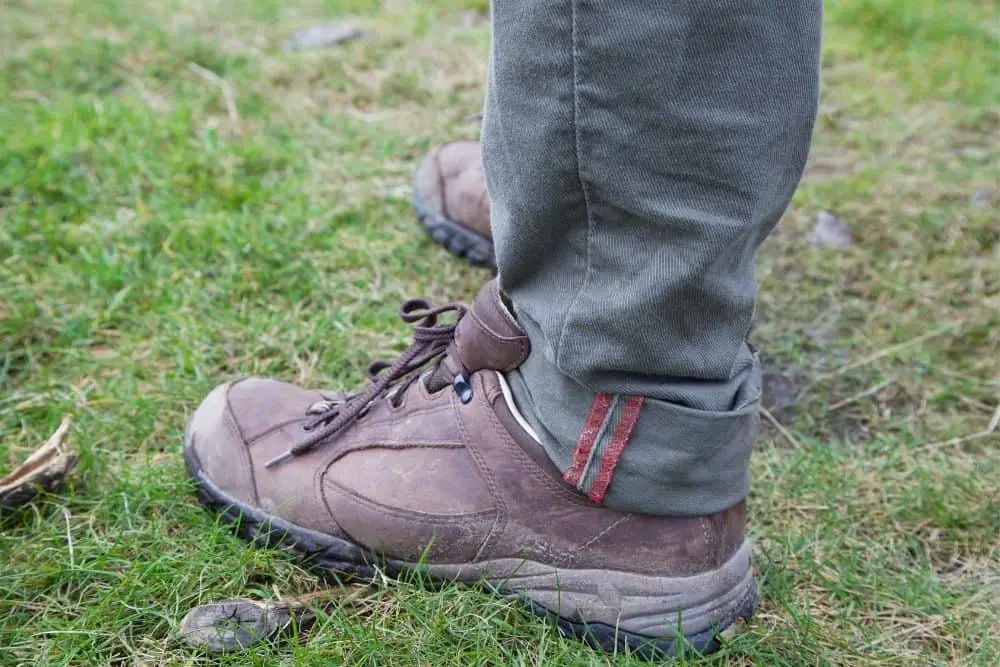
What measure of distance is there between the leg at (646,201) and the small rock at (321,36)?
247cm

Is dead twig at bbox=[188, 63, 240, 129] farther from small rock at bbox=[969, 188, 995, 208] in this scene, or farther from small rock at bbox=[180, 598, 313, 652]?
small rock at bbox=[969, 188, 995, 208]

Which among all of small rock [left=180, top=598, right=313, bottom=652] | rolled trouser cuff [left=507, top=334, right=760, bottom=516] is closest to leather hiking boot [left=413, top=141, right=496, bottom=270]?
rolled trouser cuff [left=507, top=334, right=760, bottom=516]

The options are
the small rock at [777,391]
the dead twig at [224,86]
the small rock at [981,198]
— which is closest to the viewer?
the small rock at [777,391]

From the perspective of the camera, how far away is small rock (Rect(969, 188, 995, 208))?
7.82 ft

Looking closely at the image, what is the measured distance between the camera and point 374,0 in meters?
3.78

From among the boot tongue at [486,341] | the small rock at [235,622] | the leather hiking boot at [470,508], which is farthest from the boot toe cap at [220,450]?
the boot tongue at [486,341]

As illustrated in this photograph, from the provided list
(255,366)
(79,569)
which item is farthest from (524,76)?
(255,366)

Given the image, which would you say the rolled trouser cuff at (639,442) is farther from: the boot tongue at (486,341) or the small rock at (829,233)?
the small rock at (829,233)

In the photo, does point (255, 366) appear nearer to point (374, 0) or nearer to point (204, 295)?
point (204, 295)

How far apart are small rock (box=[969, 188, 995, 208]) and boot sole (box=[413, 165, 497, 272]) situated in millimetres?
1329

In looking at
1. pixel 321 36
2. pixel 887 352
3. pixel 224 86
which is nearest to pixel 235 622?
pixel 887 352

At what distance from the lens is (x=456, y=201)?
207 centimetres

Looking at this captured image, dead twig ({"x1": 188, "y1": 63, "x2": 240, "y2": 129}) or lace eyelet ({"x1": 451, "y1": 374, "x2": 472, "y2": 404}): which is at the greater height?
lace eyelet ({"x1": 451, "y1": 374, "x2": 472, "y2": 404})

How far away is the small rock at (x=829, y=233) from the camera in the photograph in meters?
2.21
